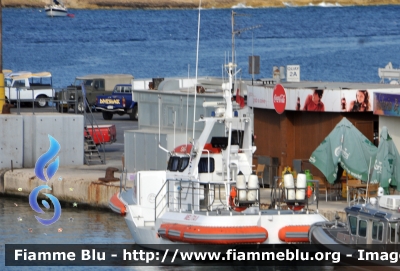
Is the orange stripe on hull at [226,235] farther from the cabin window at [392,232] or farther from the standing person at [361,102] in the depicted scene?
the standing person at [361,102]

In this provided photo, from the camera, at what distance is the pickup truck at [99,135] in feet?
126

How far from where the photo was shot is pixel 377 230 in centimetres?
2158

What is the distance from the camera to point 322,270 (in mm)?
24547

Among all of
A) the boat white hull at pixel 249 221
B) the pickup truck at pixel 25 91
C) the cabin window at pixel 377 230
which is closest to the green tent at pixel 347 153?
the boat white hull at pixel 249 221

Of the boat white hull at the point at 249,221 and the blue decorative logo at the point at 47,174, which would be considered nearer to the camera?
the boat white hull at the point at 249,221

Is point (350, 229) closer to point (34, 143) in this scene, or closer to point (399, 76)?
point (399, 76)

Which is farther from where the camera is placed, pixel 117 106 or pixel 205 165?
pixel 117 106

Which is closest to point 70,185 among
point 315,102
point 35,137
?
point 35,137

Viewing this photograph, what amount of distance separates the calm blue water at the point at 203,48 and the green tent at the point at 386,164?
185ft

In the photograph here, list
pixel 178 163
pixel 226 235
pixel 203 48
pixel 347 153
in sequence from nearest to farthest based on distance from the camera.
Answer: pixel 226 235
pixel 178 163
pixel 347 153
pixel 203 48

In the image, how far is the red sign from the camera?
30.9 metres

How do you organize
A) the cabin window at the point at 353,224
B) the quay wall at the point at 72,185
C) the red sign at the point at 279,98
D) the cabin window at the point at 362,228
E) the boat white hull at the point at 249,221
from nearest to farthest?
1. the cabin window at the point at 362,228
2. the cabin window at the point at 353,224
3. the boat white hull at the point at 249,221
4. the red sign at the point at 279,98
5. the quay wall at the point at 72,185

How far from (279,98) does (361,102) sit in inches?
92.9

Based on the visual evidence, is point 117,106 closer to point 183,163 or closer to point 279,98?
point 279,98
